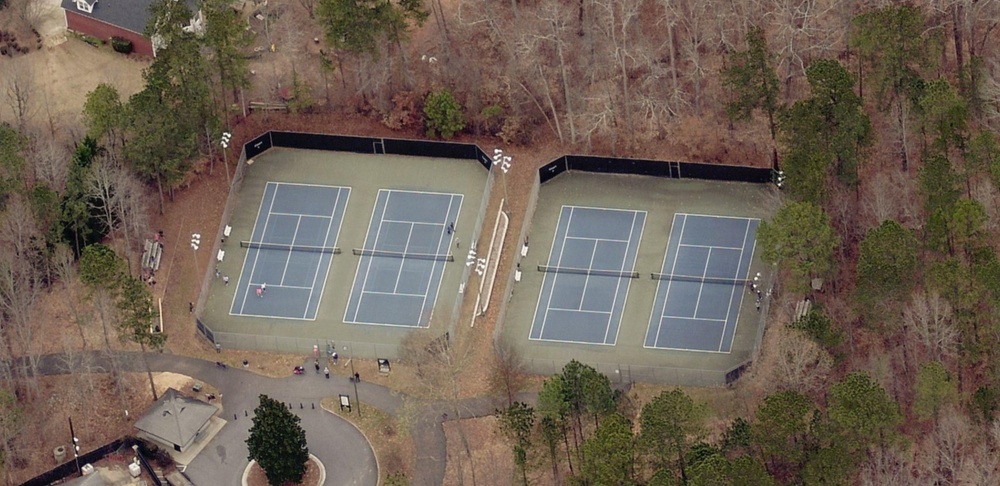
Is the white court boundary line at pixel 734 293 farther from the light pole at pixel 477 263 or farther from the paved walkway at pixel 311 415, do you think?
the light pole at pixel 477 263

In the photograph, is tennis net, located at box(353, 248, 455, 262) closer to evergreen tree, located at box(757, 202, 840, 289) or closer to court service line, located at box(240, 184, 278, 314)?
court service line, located at box(240, 184, 278, 314)

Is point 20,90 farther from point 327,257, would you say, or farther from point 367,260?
point 367,260

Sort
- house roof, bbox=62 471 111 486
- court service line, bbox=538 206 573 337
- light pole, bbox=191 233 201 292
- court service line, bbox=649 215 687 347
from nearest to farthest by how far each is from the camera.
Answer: house roof, bbox=62 471 111 486 → court service line, bbox=649 215 687 347 → court service line, bbox=538 206 573 337 → light pole, bbox=191 233 201 292

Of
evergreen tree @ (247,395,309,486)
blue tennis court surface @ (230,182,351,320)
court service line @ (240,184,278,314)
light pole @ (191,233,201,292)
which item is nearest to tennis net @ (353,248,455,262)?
blue tennis court surface @ (230,182,351,320)

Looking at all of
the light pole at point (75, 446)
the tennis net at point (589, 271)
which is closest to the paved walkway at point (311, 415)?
the light pole at point (75, 446)

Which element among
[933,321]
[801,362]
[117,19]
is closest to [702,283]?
[801,362]

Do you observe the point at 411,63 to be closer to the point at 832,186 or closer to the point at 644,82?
the point at 644,82
